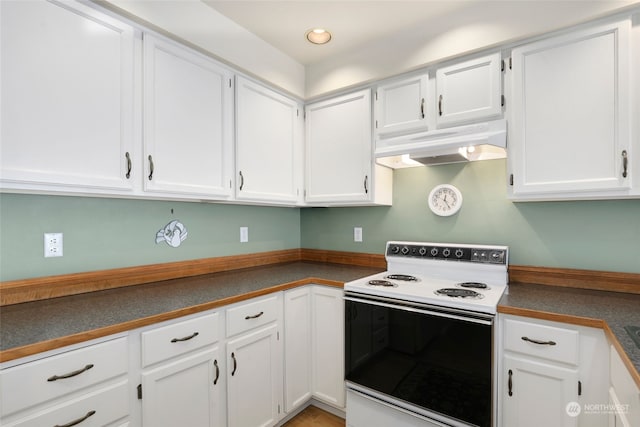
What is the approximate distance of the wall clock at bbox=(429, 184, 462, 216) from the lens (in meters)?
2.16

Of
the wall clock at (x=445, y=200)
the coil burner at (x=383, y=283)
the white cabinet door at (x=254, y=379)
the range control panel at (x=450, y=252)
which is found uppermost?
the wall clock at (x=445, y=200)

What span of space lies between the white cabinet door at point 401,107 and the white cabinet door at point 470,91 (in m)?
0.10

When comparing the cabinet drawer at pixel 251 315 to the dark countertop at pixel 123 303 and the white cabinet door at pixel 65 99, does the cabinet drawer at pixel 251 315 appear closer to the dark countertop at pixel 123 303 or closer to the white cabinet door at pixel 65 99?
the dark countertop at pixel 123 303

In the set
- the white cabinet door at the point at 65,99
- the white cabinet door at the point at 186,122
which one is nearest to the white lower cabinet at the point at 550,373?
the white cabinet door at the point at 186,122

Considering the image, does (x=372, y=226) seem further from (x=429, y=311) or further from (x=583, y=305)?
(x=583, y=305)

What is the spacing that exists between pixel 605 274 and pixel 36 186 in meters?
2.75

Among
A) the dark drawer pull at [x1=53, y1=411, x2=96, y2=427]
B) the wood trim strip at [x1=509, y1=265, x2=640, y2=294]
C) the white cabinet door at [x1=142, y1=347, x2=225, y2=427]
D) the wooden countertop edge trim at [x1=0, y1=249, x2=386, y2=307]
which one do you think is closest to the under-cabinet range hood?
the wood trim strip at [x1=509, y1=265, x2=640, y2=294]

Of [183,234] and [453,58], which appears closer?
[453,58]

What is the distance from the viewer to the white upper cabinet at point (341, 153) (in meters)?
2.22

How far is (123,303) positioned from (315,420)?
4.62 feet

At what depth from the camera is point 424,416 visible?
158 cm

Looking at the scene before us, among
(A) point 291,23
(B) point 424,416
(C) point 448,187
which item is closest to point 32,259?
(A) point 291,23

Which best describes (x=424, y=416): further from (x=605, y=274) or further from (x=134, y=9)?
(x=134, y=9)

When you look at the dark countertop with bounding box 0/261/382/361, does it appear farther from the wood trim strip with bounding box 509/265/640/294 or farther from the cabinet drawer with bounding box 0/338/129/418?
the wood trim strip with bounding box 509/265/640/294
